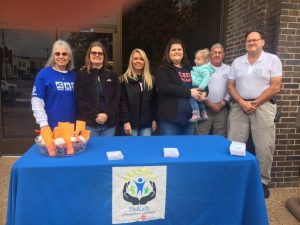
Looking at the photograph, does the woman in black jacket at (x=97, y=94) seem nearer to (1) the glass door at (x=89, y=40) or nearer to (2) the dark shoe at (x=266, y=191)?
(2) the dark shoe at (x=266, y=191)

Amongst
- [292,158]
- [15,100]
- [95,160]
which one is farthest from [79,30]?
[292,158]

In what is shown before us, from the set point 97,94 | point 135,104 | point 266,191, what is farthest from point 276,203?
point 97,94

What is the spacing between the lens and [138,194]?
1.99 metres

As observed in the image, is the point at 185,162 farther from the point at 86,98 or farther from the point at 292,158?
the point at 292,158

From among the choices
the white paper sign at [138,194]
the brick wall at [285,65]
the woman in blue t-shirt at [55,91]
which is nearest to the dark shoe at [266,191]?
the brick wall at [285,65]

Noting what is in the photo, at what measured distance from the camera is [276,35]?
3.58m

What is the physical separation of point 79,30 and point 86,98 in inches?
98.9

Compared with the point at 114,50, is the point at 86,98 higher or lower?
lower

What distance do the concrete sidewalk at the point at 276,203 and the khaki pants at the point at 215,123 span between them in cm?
101

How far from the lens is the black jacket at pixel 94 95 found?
109 inches

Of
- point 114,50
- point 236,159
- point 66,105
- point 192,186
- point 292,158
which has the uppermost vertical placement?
point 114,50

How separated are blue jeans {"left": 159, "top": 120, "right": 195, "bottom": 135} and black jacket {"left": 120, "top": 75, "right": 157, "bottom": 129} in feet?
0.66

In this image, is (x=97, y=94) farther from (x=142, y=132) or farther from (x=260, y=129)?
(x=260, y=129)

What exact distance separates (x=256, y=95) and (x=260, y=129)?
1.31ft
